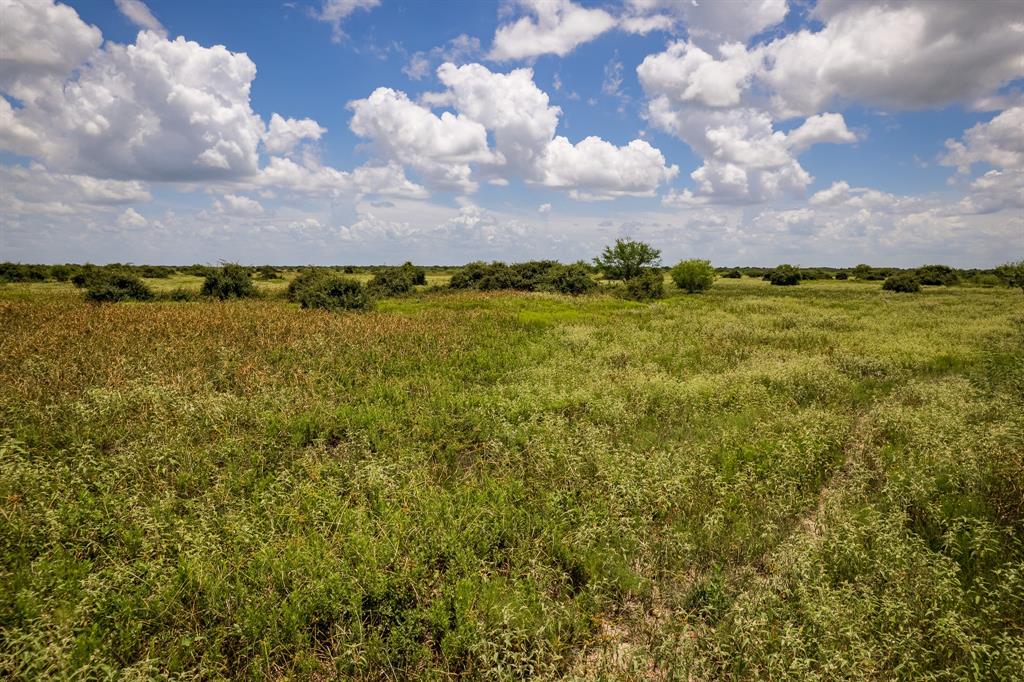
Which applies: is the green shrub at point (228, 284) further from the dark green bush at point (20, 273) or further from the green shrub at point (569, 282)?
the green shrub at point (569, 282)

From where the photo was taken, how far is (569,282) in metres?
51.0

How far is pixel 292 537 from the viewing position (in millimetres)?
6070

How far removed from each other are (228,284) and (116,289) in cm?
631

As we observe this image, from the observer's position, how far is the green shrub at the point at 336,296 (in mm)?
27312

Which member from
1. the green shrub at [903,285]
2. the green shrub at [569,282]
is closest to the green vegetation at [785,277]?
the green shrub at [903,285]

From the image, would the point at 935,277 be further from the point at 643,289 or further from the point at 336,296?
the point at 336,296

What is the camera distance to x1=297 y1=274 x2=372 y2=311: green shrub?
27.3m

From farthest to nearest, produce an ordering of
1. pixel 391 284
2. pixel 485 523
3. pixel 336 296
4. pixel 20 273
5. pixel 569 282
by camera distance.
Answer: pixel 569 282 < pixel 391 284 < pixel 20 273 < pixel 336 296 < pixel 485 523

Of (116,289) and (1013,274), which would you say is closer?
(116,289)

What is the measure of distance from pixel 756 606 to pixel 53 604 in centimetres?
759

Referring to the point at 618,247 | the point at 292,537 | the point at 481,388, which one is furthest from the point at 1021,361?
the point at 618,247

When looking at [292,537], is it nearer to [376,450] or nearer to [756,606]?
[376,450]

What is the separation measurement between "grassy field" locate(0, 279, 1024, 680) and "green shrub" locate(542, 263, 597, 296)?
3680 cm

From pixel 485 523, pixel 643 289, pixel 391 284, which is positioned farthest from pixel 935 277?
pixel 485 523
